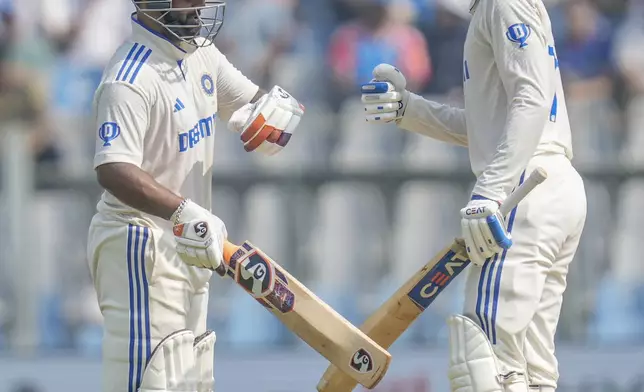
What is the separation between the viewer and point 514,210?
4.43 m

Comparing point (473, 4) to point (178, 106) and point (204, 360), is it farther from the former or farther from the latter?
point (204, 360)

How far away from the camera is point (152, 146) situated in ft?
15.0

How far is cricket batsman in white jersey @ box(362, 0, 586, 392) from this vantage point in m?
4.30

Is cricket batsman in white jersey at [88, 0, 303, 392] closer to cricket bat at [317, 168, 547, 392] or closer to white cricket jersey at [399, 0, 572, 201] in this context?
cricket bat at [317, 168, 547, 392]

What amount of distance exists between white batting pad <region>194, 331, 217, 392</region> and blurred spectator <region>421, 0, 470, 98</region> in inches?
150

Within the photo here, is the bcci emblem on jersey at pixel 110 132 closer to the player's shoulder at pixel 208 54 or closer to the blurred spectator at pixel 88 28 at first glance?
the player's shoulder at pixel 208 54

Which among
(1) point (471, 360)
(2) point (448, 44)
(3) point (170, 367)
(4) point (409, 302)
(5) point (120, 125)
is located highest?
(2) point (448, 44)

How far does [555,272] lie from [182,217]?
127 cm

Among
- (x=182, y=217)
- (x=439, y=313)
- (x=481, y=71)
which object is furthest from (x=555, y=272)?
(x=439, y=313)

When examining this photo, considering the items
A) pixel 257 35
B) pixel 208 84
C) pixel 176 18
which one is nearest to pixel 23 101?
pixel 257 35

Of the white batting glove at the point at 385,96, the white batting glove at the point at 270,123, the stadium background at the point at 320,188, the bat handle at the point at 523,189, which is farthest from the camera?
the stadium background at the point at 320,188

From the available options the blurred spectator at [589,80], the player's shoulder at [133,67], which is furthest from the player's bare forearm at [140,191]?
the blurred spectator at [589,80]

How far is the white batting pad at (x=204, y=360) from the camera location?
4.64 meters

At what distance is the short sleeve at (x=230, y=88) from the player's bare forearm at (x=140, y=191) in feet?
2.28
